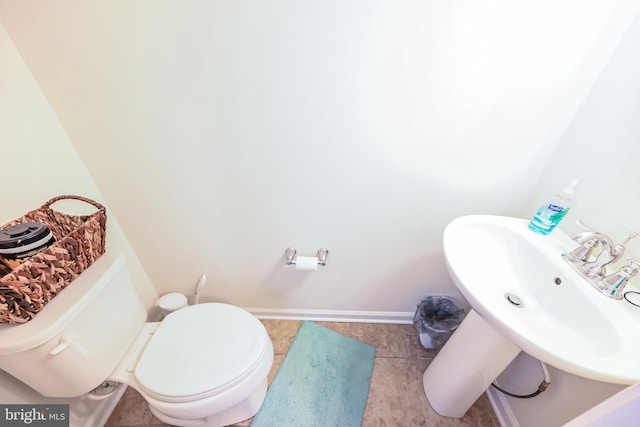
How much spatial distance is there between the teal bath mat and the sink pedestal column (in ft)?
1.06

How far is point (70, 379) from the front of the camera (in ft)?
2.51

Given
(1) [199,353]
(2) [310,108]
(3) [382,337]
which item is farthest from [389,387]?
(2) [310,108]

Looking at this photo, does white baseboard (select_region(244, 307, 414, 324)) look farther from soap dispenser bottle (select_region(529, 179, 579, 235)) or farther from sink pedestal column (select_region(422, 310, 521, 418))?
soap dispenser bottle (select_region(529, 179, 579, 235))

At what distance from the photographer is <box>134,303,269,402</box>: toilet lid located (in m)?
0.81

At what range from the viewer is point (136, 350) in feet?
3.14

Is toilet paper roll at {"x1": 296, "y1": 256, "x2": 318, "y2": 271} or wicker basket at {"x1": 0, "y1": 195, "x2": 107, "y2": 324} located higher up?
wicker basket at {"x1": 0, "y1": 195, "x2": 107, "y2": 324}

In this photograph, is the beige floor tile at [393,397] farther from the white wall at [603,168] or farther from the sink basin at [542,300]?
the sink basin at [542,300]

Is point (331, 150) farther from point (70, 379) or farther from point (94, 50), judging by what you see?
point (70, 379)

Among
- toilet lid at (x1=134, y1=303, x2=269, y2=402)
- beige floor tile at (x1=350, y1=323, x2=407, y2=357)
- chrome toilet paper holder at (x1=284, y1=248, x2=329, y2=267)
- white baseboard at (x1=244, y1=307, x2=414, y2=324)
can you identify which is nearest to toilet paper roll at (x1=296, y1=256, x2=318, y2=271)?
chrome toilet paper holder at (x1=284, y1=248, x2=329, y2=267)

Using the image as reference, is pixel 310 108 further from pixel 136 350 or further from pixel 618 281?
pixel 136 350

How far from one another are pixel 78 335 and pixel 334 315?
3.69ft

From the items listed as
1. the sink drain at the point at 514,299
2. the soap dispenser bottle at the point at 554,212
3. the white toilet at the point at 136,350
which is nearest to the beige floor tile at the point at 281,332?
the white toilet at the point at 136,350

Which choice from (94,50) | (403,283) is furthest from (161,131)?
(403,283)

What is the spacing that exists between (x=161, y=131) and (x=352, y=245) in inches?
36.4
